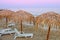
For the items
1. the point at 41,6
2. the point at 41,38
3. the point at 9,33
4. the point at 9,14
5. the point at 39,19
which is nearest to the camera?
the point at 39,19

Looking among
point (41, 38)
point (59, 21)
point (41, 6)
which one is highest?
point (41, 6)

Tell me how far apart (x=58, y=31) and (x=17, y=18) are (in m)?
1.69

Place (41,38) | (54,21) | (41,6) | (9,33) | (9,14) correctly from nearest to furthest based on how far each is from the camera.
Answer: (54,21)
(41,38)
(9,33)
(9,14)
(41,6)

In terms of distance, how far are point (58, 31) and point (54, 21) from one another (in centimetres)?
263

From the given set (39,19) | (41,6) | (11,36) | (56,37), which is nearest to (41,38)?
(56,37)

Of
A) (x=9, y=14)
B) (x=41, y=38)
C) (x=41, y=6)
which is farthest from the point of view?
(x=41, y=6)

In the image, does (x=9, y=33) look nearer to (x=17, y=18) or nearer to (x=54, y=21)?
(x=17, y=18)

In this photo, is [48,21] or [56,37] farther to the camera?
[56,37]

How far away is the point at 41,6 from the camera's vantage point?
1040cm

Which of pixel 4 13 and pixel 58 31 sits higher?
pixel 4 13

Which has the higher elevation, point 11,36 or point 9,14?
point 9,14

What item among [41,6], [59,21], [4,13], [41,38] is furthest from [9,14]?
[41,6]

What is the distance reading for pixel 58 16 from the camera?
13.4 feet

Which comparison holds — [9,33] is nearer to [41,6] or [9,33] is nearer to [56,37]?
[56,37]
